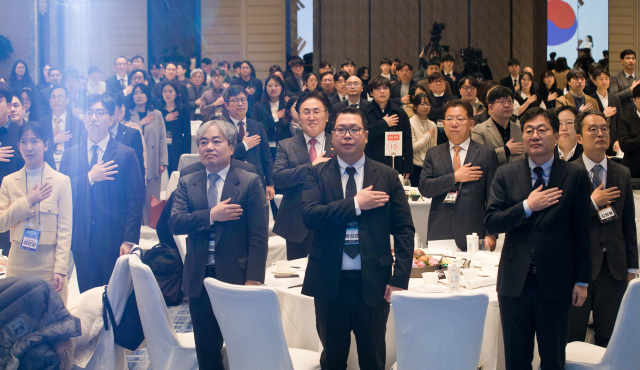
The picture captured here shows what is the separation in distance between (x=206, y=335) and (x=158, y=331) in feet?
0.80

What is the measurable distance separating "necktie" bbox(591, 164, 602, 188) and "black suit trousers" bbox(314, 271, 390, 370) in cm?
155

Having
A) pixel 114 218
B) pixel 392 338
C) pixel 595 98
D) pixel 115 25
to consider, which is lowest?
pixel 392 338

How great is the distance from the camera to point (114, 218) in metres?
3.63

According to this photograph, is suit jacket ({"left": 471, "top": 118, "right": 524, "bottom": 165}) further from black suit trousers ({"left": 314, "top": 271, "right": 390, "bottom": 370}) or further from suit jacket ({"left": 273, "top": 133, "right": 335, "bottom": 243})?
black suit trousers ({"left": 314, "top": 271, "right": 390, "bottom": 370})

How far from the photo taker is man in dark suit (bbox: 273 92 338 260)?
12.4 ft

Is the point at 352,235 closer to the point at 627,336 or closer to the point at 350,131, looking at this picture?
the point at 350,131

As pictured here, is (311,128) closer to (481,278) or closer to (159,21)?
(481,278)

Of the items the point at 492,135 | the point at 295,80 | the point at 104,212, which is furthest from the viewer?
the point at 295,80

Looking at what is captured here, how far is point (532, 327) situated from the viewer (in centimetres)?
255

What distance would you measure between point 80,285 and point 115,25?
33.6 feet

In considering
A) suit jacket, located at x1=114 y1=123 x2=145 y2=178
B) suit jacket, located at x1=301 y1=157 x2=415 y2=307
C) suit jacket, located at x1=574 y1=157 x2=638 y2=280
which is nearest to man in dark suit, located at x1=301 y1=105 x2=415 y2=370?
suit jacket, located at x1=301 y1=157 x2=415 y2=307

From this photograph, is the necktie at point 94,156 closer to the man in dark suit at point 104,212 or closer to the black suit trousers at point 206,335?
the man in dark suit at point 104,212

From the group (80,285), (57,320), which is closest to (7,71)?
(80,285)

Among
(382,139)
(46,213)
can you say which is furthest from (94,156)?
(382,139)
